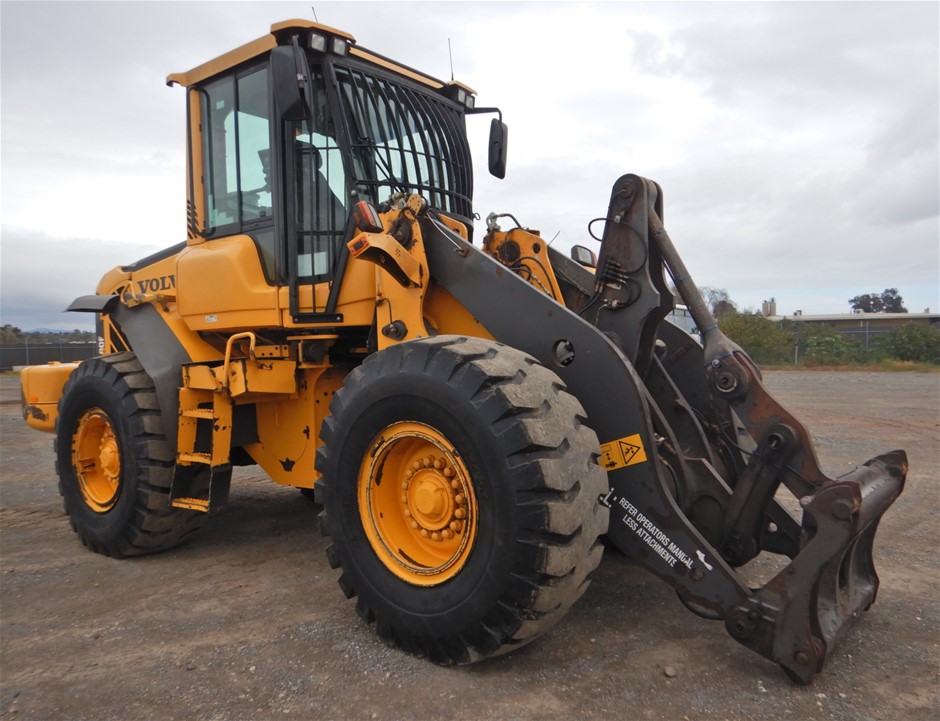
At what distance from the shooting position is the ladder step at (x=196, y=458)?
15.5 ft

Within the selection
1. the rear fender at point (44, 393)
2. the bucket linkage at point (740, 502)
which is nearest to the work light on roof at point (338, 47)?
the bucket linkage at point (740, 502)

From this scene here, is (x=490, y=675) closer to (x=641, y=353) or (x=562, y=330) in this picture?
(x=562, y=330)

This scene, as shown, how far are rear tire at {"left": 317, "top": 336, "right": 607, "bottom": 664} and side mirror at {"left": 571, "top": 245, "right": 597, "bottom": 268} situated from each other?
2243 millimetres

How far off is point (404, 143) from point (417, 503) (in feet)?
8.03

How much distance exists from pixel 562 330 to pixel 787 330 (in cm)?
2835

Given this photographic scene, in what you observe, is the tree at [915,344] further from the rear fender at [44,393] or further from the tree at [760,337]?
the rear fender at [44,393]

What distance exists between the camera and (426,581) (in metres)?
3.21

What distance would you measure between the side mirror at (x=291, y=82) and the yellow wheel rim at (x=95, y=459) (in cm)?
273

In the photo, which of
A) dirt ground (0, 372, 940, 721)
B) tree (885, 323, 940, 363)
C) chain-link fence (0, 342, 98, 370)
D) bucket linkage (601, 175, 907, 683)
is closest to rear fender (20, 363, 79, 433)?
dirt ground (0, 372, 940, 721)

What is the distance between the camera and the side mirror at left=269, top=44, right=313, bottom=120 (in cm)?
387

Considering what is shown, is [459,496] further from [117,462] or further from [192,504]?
[117,462]

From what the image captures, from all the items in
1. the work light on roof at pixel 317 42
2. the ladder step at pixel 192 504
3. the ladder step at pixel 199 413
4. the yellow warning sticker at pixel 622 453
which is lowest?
the ladder step at pixel 192 504

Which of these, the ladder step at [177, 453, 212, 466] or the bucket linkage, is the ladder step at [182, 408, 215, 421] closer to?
the ladder step at [177, 453, 212, 466]

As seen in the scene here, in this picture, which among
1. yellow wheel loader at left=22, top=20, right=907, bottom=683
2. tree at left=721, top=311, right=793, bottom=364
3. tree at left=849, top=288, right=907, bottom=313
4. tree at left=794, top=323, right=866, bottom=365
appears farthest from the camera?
tree at left=849, top=288, right=907, bottom=313
